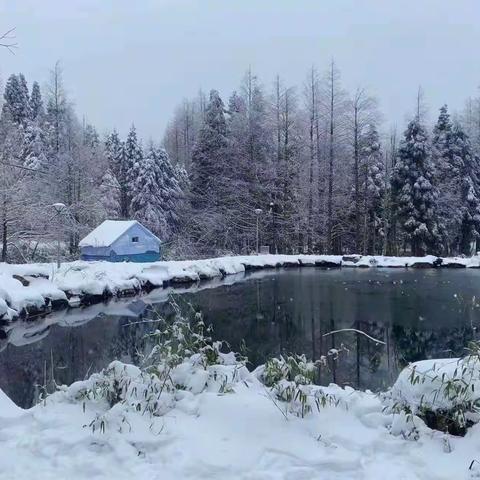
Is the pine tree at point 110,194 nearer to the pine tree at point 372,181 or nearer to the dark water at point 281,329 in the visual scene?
the pine tree at point 372,181

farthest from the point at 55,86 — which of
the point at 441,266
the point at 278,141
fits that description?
the point at 441,266

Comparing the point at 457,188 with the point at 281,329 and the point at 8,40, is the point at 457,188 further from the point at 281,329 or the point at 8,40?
the point at 8,40

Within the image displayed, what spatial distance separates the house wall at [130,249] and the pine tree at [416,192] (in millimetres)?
14483

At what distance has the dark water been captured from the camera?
6.73 meters

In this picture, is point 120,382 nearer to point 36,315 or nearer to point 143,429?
point 143,429

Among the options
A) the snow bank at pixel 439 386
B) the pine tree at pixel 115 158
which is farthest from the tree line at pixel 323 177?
the snow bank at pixel 439 386

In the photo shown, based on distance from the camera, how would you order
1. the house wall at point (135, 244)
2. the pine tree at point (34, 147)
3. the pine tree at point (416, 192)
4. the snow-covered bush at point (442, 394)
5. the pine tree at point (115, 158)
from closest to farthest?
1. the snow-covered bush at point (442, 394)
2. the house wall at point (135, 244)
3. the pine tree at point (34, 147)
4. the pine tree at point (416, 192)
5. the pine tree at point (115, 158)

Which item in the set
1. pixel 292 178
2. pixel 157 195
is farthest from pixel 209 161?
pixel 292 178

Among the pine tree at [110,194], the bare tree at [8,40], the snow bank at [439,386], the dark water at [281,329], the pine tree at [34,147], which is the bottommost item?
the dark water at [281,329]

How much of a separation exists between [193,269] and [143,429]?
649 inches

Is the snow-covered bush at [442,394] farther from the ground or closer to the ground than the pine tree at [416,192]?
closer to the ground

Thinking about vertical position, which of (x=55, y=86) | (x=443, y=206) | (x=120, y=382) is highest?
(x=55, y=86)

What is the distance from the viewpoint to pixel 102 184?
107 ft

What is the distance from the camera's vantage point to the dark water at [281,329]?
6.73m
